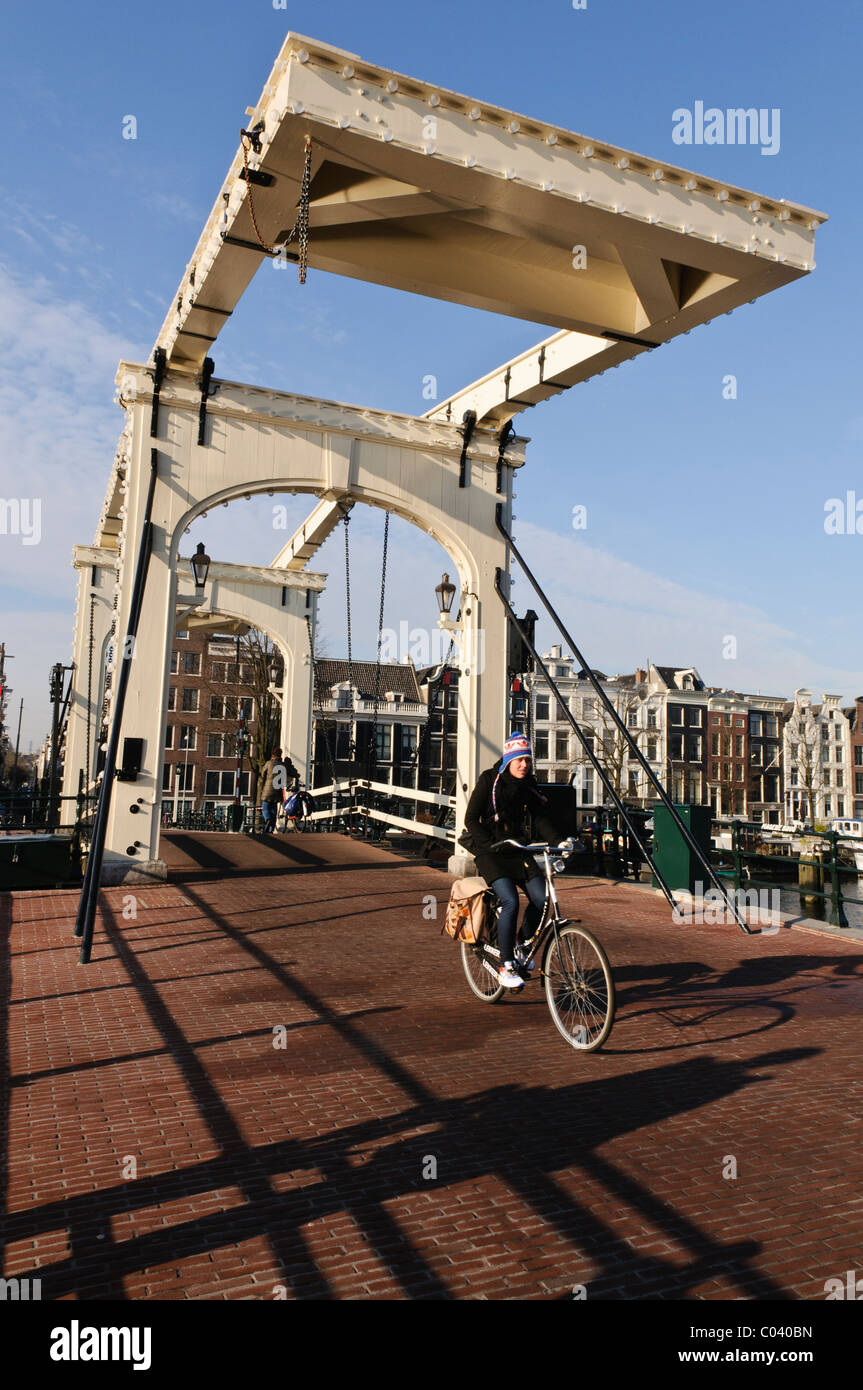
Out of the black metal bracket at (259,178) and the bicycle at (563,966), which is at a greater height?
the black metal bracket at (259,178)

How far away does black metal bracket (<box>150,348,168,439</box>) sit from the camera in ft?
38.2

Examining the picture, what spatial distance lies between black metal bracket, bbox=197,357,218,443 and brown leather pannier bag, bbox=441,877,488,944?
26.5 feet

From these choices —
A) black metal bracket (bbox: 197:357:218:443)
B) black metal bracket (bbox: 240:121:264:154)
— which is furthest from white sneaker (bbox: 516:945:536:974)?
black metal bracket (bbox: 197:357:218:443)

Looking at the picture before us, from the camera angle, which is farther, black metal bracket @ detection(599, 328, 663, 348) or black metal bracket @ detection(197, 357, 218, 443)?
black metal bracket @ detection(197, 357, 218, 443)

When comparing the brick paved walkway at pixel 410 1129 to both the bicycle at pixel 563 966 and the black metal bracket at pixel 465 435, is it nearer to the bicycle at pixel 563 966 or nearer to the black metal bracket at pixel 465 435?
the bicycle at pixel 563 966

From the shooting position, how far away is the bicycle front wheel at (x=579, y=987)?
531 cm

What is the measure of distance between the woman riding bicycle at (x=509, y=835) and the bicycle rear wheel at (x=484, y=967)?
0.21 m

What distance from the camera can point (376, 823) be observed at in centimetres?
1797

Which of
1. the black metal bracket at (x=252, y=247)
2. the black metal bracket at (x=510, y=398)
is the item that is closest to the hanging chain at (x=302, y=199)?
the black metal bracket at (x=252, y=247)

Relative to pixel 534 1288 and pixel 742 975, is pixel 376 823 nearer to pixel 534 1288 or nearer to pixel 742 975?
pixel 742 975

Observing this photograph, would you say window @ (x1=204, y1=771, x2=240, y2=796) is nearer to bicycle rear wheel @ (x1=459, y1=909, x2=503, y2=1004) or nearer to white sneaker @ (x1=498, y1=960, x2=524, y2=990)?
bicycle rear wheel @ (x1=459, y1=909, x2=503, y2=1004)

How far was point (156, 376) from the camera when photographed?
11.7m

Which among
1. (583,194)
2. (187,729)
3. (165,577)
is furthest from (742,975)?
(187,729)

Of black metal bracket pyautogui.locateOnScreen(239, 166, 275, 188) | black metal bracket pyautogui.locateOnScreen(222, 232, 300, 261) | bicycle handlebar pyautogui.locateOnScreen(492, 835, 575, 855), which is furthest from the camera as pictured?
black metal bracket pyautogui.locateOnScreen(222, 232, 300, 261)
